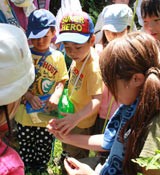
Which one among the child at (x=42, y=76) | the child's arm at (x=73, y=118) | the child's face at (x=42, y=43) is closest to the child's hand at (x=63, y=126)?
A: the child's arm at (x=73, y=118)

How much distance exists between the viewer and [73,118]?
1.99 meters

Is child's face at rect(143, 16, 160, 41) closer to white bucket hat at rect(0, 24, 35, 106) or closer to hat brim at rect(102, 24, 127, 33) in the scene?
hat brim at rect(102, 24, 127, 33)

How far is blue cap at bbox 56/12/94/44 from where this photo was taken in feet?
7.24

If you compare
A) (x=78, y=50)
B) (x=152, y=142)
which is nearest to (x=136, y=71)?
(x=152, y=142)

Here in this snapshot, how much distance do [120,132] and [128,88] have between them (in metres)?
0.20

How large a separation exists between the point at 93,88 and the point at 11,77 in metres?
1.03

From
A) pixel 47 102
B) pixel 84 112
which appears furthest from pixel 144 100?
pixel 47 102

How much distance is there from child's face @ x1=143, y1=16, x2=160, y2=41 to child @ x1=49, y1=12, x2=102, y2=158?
1.50 ft

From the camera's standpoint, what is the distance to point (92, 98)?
2.20 metres

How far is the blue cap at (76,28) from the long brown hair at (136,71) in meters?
0.83

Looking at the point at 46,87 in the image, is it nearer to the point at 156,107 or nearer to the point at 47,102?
the point at 47,102

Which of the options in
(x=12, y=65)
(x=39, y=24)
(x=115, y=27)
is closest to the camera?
(x=12, y=65)

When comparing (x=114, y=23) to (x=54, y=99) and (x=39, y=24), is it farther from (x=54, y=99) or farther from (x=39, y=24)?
(x=54, y=99)

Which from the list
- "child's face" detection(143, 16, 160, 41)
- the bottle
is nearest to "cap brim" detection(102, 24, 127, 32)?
"child's face" detection(143, 16, 160, 41)
